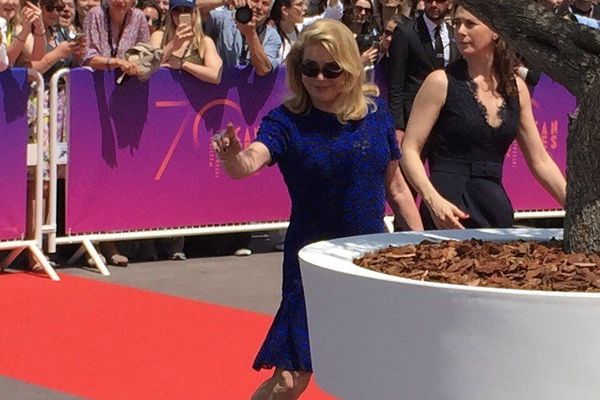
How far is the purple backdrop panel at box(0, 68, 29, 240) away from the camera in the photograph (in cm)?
953

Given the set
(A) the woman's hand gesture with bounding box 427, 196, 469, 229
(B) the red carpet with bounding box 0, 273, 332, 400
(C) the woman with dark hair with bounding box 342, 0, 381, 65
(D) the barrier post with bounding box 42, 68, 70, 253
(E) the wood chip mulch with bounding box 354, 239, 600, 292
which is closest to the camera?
(E) the wood chip mulch with bounding box 354, 239, 600, 292

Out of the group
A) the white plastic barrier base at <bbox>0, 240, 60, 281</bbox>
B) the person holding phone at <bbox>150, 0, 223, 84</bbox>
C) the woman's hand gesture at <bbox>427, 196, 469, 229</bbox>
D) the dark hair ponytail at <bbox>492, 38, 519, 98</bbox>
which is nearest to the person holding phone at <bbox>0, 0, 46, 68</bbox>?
the person holding phone at <bbox>150, 0, 223, 84</bbox>

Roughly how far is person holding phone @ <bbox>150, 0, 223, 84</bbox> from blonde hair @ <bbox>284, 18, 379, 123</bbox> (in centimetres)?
499

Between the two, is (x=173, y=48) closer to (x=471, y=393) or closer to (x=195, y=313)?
(x=195, y=313)

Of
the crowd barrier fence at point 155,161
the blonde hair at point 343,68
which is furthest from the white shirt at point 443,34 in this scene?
the blonde hair at point 343,68

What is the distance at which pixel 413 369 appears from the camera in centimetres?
347

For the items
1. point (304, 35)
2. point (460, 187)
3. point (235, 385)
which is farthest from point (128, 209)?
point (304, 35)

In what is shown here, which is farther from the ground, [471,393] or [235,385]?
[471,393]

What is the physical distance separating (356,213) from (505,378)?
80.7 inches

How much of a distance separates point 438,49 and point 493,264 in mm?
7083

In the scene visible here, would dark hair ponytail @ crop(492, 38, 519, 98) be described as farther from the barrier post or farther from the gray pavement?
the barrier post

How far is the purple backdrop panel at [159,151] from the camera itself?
10000 millimetres

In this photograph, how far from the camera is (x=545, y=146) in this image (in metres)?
12.3

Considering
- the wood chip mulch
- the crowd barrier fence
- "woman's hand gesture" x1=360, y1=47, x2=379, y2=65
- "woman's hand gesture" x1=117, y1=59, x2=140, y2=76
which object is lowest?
the crowd barrier fence
